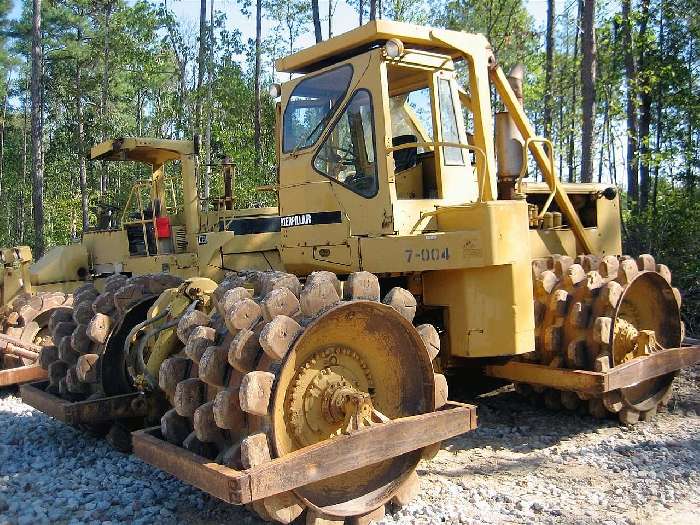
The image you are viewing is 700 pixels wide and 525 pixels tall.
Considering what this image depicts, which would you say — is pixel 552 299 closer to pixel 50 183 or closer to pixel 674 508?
pixel 674 508

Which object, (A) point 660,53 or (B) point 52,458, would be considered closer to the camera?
(B) point 52,458

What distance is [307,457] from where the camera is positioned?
3.39 meters

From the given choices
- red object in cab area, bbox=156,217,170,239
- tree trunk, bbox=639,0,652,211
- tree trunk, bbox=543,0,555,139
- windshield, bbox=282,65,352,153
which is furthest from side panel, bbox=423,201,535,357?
tree trunk, bbox=543,0,555,139

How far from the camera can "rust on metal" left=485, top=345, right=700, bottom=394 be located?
5.54m

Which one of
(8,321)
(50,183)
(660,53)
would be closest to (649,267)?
(8,321)

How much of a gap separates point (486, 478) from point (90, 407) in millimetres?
2828

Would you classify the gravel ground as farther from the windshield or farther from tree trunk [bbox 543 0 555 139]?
tree trunk [bbox 543 0 555 139]

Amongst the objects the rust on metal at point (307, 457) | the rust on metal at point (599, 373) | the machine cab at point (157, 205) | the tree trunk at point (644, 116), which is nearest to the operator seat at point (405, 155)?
the rust on metal at point (599, 373)

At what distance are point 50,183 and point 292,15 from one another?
16.7 meters

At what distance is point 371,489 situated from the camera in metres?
4.09

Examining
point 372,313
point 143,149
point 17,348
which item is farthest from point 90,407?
point 143,149

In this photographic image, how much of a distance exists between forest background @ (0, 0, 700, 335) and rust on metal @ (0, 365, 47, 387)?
4.50 metres

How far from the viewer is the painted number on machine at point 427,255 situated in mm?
4871

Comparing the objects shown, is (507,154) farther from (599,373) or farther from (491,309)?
(599,373)
